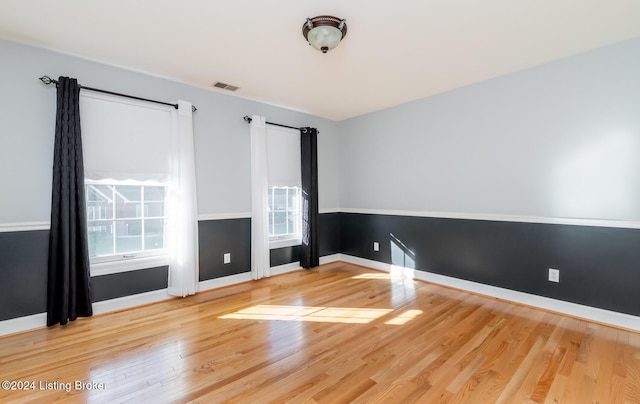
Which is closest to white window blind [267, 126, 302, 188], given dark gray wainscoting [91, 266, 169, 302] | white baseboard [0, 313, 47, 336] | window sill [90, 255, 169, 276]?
window sill [90, 255, 169, 276]

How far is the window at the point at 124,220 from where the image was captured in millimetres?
2789

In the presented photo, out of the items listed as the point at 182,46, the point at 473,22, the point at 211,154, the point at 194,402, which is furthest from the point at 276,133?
the point at 194,402

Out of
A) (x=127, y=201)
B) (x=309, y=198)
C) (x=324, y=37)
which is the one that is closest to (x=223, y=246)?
(x=127, y=201)

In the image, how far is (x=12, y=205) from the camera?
2.39m

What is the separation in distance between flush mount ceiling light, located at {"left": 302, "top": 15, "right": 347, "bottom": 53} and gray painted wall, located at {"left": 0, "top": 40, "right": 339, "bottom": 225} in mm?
1805

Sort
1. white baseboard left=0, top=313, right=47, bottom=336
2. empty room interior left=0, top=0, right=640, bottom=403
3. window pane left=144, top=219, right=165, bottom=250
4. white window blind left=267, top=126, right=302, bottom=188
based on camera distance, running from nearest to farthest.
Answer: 1. empty room interior left=0, top=0, right=640, bottom=403
2. white baseboard left=0, top=313, right=47, bottom=336
3. window pane left=144, top=219, right=165, bottom=250
4. white window blind left=267, top=126, right=302, bottom=188

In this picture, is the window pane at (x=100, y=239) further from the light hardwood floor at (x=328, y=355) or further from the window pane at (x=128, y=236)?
the light hardwood floor at (x=328, y=355)

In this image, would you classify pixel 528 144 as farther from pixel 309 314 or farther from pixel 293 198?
pixel 293 198

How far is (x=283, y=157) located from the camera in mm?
4203

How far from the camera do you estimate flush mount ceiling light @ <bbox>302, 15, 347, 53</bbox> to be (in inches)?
82.2

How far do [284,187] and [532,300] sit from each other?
3.33 meters

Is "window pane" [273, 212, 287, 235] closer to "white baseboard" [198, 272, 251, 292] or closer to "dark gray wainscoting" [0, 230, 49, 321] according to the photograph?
"white baseboard" [198, 272, 251, 292]

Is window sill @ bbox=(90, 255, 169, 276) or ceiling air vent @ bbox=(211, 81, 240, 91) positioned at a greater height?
ceiling air vent @ bbox=(211, 81, 240, 91)

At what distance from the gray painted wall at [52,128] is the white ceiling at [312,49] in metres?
0.14
